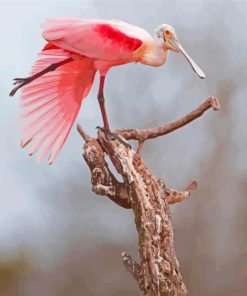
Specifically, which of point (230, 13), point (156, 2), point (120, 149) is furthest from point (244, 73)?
point (120, 149)

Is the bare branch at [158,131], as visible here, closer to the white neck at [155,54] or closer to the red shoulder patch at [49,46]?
the white neck at [155,54]

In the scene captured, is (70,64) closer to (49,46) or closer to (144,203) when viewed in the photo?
(49,46)

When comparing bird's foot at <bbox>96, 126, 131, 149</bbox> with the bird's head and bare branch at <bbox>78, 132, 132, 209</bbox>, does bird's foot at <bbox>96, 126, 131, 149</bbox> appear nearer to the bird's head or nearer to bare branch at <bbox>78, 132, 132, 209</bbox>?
bare branch at <bbox>78, 132, 132, 209</bbox>

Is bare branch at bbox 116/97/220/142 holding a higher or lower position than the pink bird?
lower

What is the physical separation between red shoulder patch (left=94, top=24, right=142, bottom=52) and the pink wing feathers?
0.10 meters

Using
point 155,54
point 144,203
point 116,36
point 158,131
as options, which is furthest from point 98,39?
point 144,203

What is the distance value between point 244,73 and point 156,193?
67 centimetres

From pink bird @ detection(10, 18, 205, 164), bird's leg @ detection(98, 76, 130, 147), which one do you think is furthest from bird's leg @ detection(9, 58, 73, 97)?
bird's leg @ detection(98, 76, 130, 147)

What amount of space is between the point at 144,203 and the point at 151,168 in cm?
46

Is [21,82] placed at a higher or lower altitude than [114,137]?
higher

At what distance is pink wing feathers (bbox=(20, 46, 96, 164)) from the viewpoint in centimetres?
166

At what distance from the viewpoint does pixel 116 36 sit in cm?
157

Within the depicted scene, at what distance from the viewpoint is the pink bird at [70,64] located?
1.58 metres

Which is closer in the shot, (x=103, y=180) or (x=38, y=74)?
(x=103, y=180)
